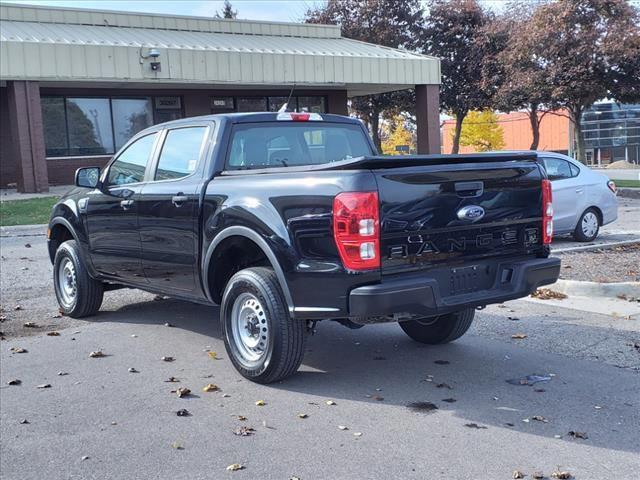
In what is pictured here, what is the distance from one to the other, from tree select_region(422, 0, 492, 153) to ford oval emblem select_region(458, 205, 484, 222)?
95.8 feet

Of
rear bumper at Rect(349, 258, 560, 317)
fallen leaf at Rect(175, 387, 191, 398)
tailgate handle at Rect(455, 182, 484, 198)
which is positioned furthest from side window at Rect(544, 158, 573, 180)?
fallen leaf at Rect(175, 387, 191, 398)

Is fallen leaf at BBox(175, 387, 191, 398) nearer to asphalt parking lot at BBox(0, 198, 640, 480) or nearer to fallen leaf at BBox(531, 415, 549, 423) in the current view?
asphalt parking lot at BBox(0, 198, 640, 480)

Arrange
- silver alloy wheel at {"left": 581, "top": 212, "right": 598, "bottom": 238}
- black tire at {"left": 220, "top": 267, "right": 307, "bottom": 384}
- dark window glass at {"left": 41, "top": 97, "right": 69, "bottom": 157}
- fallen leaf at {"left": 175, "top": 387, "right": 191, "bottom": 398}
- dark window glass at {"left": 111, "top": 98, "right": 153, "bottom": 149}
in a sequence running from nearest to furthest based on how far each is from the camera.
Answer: black tire at {"left": 220, "top": 267, "right": 307, "bottom": 384} < fallen leaf at {"left": 175, "top": 387, "right": 191, "bottom": 398} < silver alloy wheel at {"left": 581, "top": 212, "right": 598, "bottom": 238} < dark window glass at {"left": 41, "top": 97, "right": 69, "bottom": 157} < dark window glass at {"left": 111, "top": 98, "right": 153, "bottom": 149}

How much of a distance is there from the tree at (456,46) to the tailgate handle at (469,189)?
2916 centimetres

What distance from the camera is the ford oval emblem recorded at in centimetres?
496

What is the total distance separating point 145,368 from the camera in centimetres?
593

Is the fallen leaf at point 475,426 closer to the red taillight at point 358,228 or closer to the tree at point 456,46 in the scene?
the red taillight at point 358,228

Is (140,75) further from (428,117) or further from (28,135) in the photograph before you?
(428,117)

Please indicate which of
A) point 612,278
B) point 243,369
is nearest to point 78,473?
point 243,369

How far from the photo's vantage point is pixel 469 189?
16.4 feet

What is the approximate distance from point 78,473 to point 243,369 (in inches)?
65.6

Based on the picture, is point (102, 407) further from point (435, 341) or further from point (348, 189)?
point (435, 341)

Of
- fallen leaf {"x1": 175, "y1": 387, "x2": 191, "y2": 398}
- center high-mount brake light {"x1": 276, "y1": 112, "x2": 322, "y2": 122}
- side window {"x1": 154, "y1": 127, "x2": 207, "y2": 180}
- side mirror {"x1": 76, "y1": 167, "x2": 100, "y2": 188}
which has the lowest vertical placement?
fallen leaf {"x1": 175, "y1": 387, "x2": 191, "y2": 398}

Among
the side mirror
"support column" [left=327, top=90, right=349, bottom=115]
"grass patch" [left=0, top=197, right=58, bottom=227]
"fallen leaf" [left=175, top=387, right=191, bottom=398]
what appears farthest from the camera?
"support column" [left=327, top=90, right=349, bottom=115]
